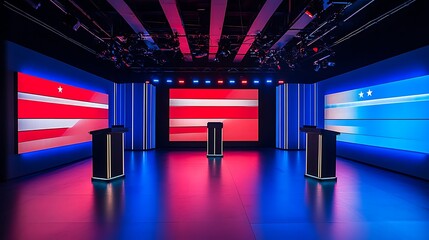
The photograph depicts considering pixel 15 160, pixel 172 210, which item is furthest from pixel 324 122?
pixel 15 160

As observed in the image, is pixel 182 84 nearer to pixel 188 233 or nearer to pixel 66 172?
pixel 66 172

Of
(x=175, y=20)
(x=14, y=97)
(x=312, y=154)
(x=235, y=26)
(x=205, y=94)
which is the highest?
(x=235, y=26)

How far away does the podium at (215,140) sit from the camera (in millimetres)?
7719

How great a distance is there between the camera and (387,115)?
5.79 meters

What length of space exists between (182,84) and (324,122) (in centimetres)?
593

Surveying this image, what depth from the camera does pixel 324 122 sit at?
8.84 metres

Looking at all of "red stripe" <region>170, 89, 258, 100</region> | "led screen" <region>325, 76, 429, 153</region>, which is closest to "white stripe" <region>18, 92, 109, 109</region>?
"red stripe" <region>170, 89, 258, 100</region>

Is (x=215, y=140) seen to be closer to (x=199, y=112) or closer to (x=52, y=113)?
(x=199, y=112)

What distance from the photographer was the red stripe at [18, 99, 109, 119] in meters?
4.92

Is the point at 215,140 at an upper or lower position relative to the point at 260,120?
lower

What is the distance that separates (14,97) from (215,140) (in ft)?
17.1

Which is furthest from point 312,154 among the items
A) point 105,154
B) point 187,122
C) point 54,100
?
point 54,100

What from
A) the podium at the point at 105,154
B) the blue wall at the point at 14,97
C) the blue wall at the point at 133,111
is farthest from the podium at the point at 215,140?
the blue wall at the point at 14,97

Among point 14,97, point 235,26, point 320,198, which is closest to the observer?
point 320,198
